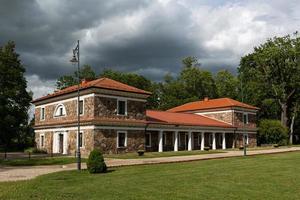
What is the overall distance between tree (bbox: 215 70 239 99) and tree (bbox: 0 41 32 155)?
40692 mm

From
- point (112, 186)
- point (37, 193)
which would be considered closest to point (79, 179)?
point (112, 186)

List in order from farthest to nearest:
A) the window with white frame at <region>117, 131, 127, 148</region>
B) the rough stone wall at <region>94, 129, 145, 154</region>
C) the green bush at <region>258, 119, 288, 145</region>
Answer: the green bush at <region>258, 119, 288, 145</region>, the window with white frame at <region>117, 131, 127, 148</region>, the rough stone wall at <region>94, 129, 145, 154</region>

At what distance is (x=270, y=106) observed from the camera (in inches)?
2601

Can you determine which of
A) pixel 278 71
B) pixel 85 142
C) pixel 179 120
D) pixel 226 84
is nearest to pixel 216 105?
pixel 179 120

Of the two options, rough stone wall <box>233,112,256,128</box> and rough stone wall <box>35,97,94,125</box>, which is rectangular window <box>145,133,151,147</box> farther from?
rough stone wall <box>233,112,256,128</box>

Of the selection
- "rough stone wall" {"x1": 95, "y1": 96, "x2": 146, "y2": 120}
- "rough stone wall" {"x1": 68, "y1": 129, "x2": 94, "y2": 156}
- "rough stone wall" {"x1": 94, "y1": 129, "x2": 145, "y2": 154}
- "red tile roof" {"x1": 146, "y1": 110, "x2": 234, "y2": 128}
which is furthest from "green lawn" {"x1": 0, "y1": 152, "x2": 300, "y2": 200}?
"red tile roof" {"x1": 146, "y1": 110, "x2": 234, "y2": 128}

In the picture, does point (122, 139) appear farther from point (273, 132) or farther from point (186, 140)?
point (273, 132)

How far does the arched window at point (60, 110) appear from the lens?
1563 inches

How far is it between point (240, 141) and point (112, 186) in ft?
135

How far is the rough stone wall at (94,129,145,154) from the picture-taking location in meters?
34.6

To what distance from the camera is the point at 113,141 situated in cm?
3572

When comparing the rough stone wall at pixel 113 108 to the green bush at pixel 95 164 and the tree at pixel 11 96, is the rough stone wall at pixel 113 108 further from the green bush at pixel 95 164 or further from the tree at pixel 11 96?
the tree at pixel 11 96

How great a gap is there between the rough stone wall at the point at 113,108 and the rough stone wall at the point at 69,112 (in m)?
0.66

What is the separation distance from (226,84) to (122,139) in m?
52.6
